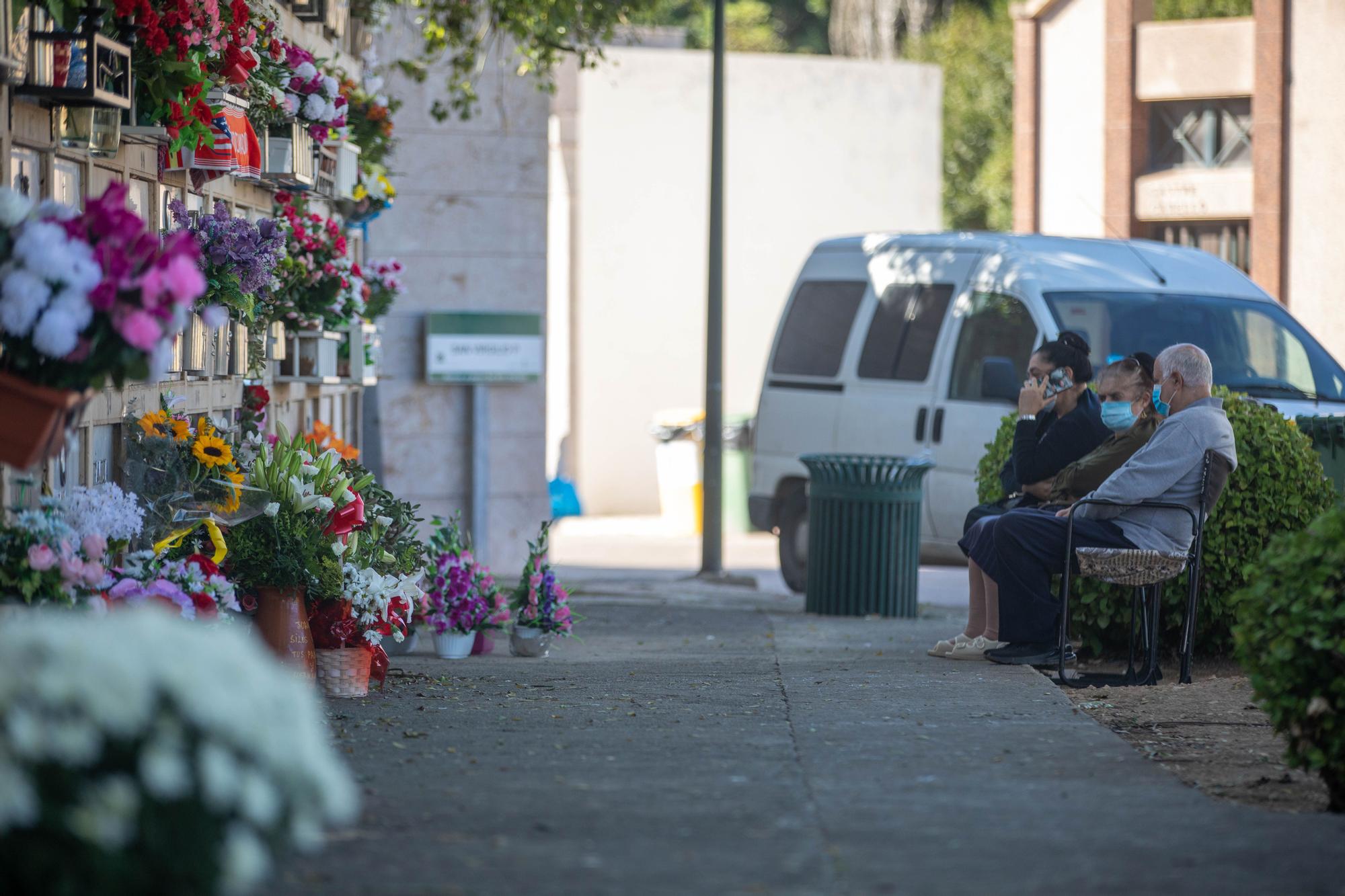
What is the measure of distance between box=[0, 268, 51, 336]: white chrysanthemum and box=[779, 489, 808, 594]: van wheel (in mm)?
8569

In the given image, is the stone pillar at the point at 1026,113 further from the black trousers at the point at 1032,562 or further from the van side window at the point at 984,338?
the black trousers at the point at 1032,562

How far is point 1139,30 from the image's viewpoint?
86.0 feet

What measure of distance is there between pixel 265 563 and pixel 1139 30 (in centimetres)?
2237

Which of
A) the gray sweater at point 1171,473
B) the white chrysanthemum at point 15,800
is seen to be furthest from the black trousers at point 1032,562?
the white chrysanthemum at point 15,800

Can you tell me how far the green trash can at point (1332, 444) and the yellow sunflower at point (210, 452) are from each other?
5089 mm

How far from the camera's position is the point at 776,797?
15.8 ft

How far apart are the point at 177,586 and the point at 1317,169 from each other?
21.0 m

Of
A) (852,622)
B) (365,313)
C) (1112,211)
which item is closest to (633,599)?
(852,622)

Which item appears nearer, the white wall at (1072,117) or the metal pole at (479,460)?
the metal pole at (479,460)

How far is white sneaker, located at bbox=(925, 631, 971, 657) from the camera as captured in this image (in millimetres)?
7973

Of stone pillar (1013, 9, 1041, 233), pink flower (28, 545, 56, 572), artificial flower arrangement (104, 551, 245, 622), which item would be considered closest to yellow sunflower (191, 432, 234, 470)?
artificial flower arrangement (104, 551, 245, 622)

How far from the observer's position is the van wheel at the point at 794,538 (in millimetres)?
12484

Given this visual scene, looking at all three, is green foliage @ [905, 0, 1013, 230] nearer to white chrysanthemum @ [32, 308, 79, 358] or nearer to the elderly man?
the elderly man

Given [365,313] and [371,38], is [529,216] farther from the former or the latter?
[365,313]
